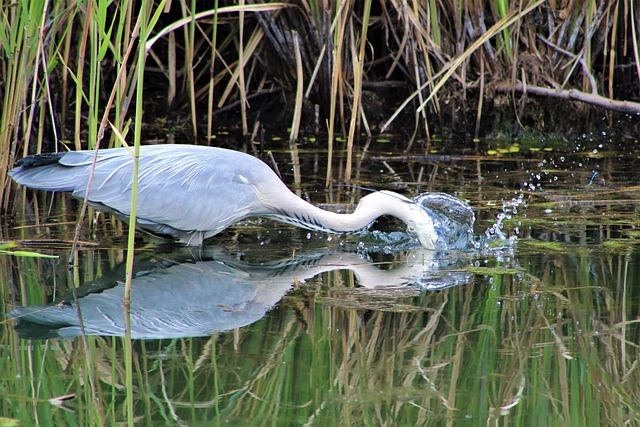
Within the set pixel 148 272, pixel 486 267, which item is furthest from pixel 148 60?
pixel 486 267

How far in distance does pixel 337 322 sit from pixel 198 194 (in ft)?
5.63

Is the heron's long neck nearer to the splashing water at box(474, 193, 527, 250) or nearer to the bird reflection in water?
the bird reflection in water

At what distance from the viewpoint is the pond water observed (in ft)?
8.63

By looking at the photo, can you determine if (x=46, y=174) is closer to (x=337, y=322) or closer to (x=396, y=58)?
(x=337, y=322)

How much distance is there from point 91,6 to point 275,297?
5.64 ft

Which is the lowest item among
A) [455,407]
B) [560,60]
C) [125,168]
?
[455,407]

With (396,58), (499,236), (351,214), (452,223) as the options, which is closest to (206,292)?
(351,214)

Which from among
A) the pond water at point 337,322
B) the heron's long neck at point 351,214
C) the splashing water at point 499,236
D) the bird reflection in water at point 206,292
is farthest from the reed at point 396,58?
the bird reflection in water at point 206,292

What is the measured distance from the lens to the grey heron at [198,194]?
4.60m

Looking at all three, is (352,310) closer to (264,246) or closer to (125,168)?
(264,246)

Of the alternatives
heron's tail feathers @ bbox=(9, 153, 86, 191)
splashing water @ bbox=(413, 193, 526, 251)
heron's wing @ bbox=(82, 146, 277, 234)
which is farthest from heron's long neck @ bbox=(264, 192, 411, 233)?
heron's tail feathers @ bbox=(9, 153, 86, 191)

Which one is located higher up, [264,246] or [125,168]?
[125,168]

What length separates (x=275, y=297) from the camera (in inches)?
146

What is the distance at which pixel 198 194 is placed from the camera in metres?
4.80
